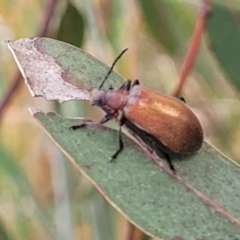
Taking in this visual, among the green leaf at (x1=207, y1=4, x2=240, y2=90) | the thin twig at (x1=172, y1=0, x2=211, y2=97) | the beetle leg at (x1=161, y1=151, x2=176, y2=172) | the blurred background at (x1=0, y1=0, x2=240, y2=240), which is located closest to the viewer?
the beetle leg at (x1=161, y1=151, x2=176, y2=172)

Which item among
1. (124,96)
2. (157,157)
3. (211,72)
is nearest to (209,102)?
(211,72)

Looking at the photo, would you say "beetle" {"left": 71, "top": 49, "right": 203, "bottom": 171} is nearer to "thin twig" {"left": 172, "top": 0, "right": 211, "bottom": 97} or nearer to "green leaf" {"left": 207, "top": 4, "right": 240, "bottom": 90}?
"thin twig" {"left": 172, "top": 0, "right": 211, "bottom": 97}

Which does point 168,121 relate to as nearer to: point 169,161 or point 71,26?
point 169,161

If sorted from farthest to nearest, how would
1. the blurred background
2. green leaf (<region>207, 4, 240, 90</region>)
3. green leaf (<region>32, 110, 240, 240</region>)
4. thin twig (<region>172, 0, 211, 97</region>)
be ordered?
the blurred background, green leaf (<region>207, 4, 240, 90</region>), thin twig (<region>172, 0, 211, 97</region>), green leaf (<region>32, 110, 240, 240</region>)

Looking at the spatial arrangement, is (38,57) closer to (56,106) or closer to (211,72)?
(56,106)

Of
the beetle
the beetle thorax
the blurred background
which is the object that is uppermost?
the beetle

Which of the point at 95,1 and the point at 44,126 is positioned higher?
the point at 44,126

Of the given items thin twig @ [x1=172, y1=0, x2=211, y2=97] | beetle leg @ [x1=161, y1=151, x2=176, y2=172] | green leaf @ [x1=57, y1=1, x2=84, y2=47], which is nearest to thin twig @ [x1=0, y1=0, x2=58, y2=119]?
green leaf @ [x1=57, y1=1, x2=84, y2=47]
